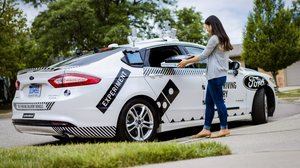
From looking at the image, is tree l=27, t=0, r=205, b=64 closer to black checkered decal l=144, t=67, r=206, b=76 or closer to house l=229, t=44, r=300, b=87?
house l=229, t=44, r=300, b=87

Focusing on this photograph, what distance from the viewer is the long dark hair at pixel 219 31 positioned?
642 centimetres

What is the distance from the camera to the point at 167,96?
6805 mm

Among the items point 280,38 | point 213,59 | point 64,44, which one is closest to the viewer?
point 213,59

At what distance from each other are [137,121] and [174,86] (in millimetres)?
892

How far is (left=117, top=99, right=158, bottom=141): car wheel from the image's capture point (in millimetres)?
6207

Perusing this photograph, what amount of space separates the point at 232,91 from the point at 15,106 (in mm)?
3552

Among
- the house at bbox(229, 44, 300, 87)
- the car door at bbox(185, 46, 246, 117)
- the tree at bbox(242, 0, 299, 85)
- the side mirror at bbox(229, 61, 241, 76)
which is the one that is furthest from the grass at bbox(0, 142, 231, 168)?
the house at bbox(229, 44, 300, 87)

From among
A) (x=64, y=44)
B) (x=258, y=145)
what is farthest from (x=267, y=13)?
(x=258, y=145)

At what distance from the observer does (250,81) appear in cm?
820

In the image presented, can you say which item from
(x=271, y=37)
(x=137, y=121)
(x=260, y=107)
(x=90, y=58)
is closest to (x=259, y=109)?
(x=260, y=107)

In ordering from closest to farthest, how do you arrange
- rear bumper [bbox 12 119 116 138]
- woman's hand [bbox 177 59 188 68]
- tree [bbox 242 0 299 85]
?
rear bumper [bbox 12 119 116 138]
woman's hand [bbox 177 59 188 68]
tree [bbox 242 0 299 85]

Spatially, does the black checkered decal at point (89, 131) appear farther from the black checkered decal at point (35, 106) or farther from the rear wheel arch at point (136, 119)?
the black checkered decal at point (35, 106)

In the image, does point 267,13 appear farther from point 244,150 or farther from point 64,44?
point 244,150

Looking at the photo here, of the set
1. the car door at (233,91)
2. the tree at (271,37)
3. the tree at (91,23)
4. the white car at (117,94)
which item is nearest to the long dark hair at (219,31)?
the white car at (117,94)
